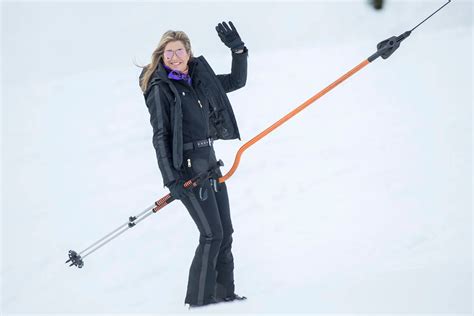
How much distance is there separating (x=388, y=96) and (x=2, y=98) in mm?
7454

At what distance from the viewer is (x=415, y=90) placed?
11.1 metres

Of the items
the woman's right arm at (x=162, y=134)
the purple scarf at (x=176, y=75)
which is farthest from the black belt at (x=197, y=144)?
the purple scarf at (x=176, y=75)

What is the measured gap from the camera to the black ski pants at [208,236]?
473 cm

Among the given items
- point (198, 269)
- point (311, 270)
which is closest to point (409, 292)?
point (311, 270)

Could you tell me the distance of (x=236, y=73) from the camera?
4977mm

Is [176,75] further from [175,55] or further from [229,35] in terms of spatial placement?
[229,35]

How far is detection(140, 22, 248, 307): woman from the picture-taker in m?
4.56

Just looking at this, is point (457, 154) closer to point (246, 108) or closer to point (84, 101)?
point (246, 108)

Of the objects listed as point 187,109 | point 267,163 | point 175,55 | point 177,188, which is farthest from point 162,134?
point 267,163

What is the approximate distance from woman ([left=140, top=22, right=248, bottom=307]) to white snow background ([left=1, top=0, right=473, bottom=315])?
1.45 ft

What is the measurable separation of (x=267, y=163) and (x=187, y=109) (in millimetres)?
4524

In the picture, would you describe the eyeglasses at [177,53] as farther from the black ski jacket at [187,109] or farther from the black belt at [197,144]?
the black belt at [197,144]

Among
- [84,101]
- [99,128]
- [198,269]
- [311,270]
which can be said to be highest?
[84,101]

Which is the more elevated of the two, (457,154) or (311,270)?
(457,154)
